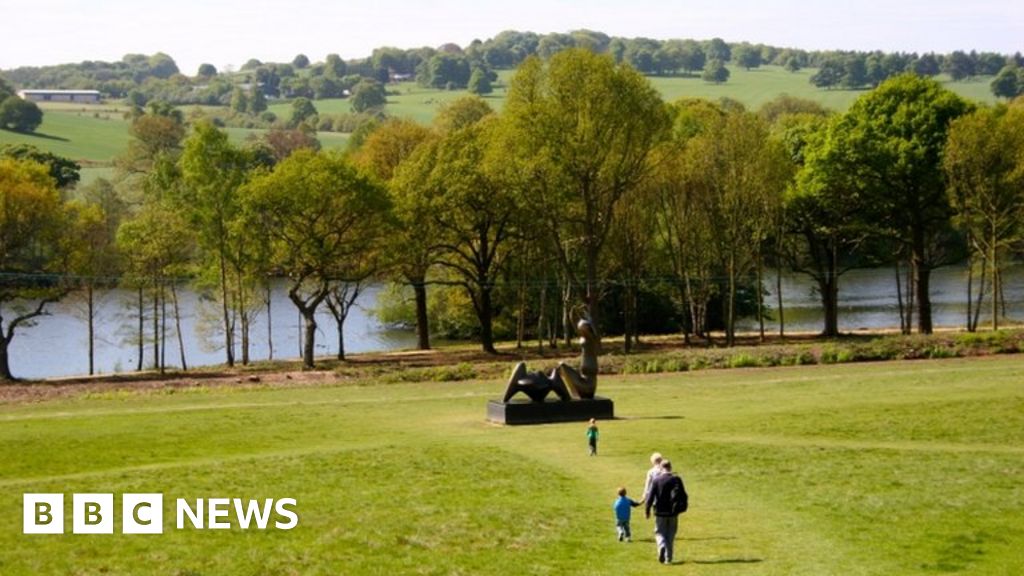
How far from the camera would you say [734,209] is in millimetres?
82688

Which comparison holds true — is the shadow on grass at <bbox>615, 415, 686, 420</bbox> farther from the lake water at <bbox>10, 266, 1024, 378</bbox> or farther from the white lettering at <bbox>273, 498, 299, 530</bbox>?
the lake water at <bbox>10, 266, 1024, 378</bbox>

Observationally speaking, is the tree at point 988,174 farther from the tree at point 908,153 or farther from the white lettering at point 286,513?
the white lettering at point 286,513

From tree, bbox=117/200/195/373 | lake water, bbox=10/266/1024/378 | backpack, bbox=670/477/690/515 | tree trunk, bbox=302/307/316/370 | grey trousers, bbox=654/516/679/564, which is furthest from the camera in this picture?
lake water, bbox=10/266/1024/378

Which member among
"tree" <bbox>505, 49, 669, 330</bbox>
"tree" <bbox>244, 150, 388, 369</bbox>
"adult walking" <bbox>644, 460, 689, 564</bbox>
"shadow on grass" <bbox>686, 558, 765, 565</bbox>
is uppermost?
"tree" <bbox>505, 49, 669, 330</bbox>

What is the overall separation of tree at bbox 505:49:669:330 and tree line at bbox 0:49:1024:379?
11 cm

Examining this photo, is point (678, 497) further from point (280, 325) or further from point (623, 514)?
point (280, 325)

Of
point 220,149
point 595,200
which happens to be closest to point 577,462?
point 595,200

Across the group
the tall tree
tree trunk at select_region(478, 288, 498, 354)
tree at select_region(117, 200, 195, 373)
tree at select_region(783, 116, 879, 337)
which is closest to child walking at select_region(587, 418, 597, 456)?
the tall tree

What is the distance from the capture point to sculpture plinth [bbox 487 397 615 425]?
4669 centimetres

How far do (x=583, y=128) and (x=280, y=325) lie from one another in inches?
1826

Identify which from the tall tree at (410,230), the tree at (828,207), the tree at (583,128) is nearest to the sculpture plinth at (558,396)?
the tree at (583,128)

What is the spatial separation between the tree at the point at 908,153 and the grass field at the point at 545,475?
27874 millimetres

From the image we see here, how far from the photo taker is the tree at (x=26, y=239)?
75750mm

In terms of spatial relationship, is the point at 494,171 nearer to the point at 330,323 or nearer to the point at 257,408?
the point at 257,408
